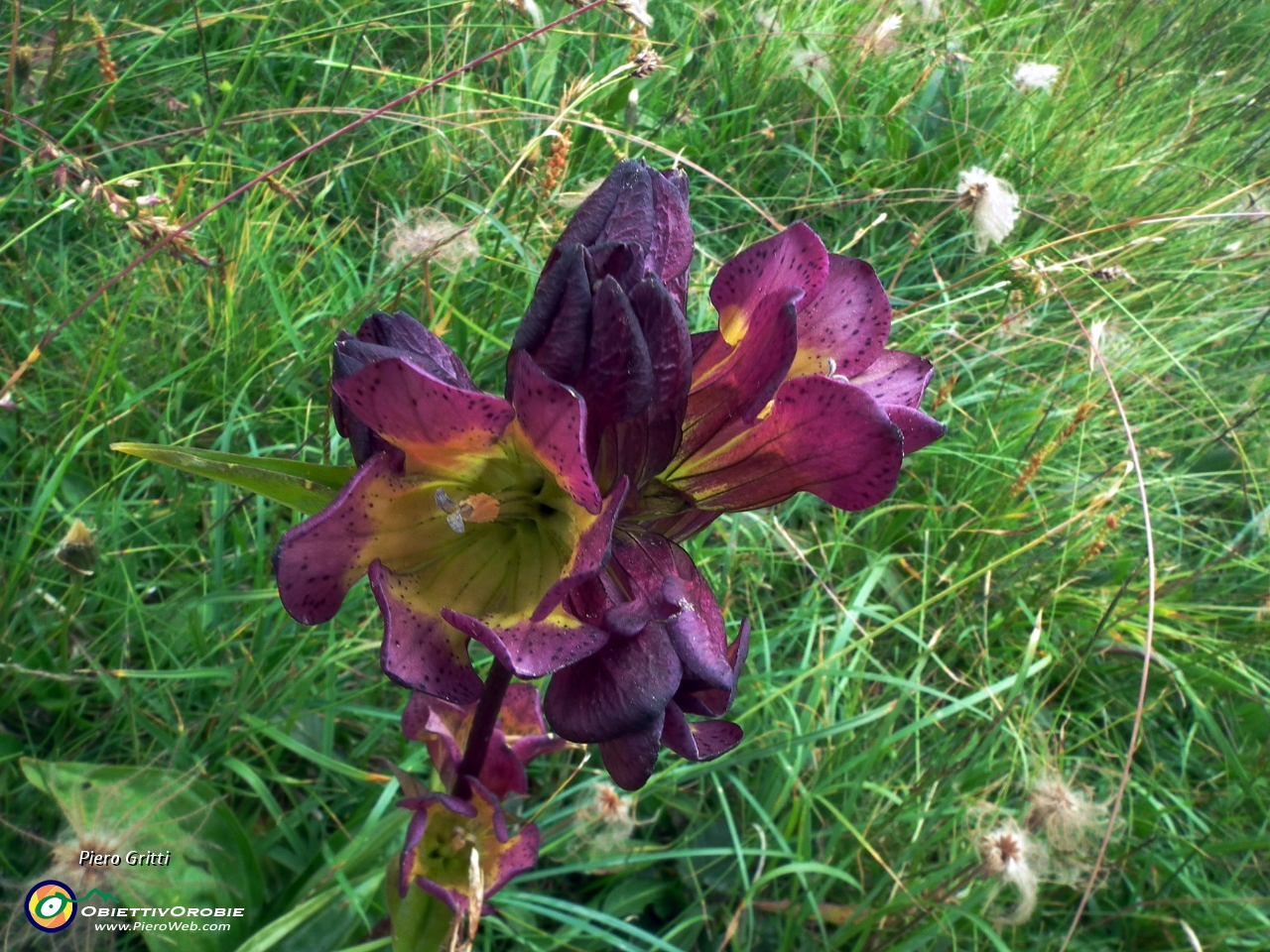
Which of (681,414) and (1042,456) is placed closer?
(681,414)

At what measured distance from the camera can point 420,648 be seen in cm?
91

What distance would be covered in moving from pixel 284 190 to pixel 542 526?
129 cm

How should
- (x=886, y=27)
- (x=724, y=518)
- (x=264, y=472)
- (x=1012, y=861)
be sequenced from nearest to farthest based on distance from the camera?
(x=264, y=472) → (x=1012, y=861) → (x=724, y=518) → (x=886, y=27)

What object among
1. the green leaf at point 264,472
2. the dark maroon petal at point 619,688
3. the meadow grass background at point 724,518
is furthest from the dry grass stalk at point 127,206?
the dark maroon petal at point 619,688

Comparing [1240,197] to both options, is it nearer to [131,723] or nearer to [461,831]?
[461,831]

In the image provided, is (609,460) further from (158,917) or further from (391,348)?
(158,917)

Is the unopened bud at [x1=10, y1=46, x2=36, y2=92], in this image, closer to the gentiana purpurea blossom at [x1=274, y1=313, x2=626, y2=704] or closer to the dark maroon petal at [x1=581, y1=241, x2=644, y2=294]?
the gentiana purpurea blossom at [x1=274, y1=313, x2=626, y2=704]

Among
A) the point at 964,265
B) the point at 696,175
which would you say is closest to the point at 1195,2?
the point at 964,265

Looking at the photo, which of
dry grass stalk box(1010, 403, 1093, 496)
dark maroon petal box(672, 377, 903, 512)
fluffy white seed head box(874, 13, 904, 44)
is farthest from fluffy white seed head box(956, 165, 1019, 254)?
dark maroon petal box(672, 377, 903, 512)

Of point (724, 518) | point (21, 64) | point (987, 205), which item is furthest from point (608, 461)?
point (987, 205)

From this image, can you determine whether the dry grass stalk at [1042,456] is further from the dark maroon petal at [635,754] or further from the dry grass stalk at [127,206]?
the dry grass stalk at [127,206]

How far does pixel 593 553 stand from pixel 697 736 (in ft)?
1.06

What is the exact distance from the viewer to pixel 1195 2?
3.73m

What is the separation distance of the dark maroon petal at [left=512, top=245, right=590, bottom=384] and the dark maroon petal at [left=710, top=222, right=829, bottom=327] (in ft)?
0.68
